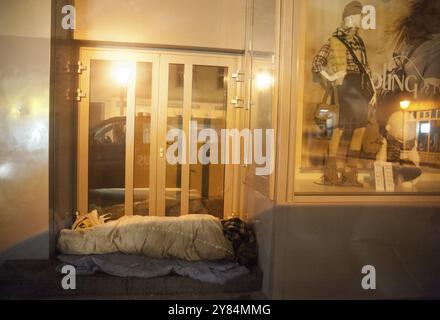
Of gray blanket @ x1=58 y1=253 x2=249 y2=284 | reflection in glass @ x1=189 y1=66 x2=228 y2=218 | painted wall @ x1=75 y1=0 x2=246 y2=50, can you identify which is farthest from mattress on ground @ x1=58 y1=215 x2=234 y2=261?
painted wall @ x1=75 y1=0 x2=246 y2=50

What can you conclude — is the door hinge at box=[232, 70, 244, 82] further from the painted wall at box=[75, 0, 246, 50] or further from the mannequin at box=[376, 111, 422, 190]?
the mannequin at box=[376, 111, 422, 190]

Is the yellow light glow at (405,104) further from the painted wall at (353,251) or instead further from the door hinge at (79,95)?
the door hinge at (79,95)

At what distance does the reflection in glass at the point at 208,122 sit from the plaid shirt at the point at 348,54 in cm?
118

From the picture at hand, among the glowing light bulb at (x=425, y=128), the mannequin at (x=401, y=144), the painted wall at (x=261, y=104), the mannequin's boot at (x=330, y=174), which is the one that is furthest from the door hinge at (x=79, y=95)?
the glowing light bulb at (x=425, y=128)

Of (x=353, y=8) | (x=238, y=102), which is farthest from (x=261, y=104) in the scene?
(x=353, y=8)

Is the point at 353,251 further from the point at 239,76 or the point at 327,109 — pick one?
the point at 239,76

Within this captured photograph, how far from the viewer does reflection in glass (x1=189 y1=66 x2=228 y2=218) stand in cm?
399

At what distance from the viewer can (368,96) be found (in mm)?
3545

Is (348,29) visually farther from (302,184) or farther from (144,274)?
(144,274)

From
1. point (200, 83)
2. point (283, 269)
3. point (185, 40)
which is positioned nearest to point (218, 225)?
point (283, 269)

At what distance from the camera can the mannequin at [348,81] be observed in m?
3.29

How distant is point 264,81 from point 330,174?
3.83 feet

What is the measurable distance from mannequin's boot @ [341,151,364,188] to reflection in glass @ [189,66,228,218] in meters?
1.49

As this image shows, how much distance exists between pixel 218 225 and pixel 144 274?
923mm
